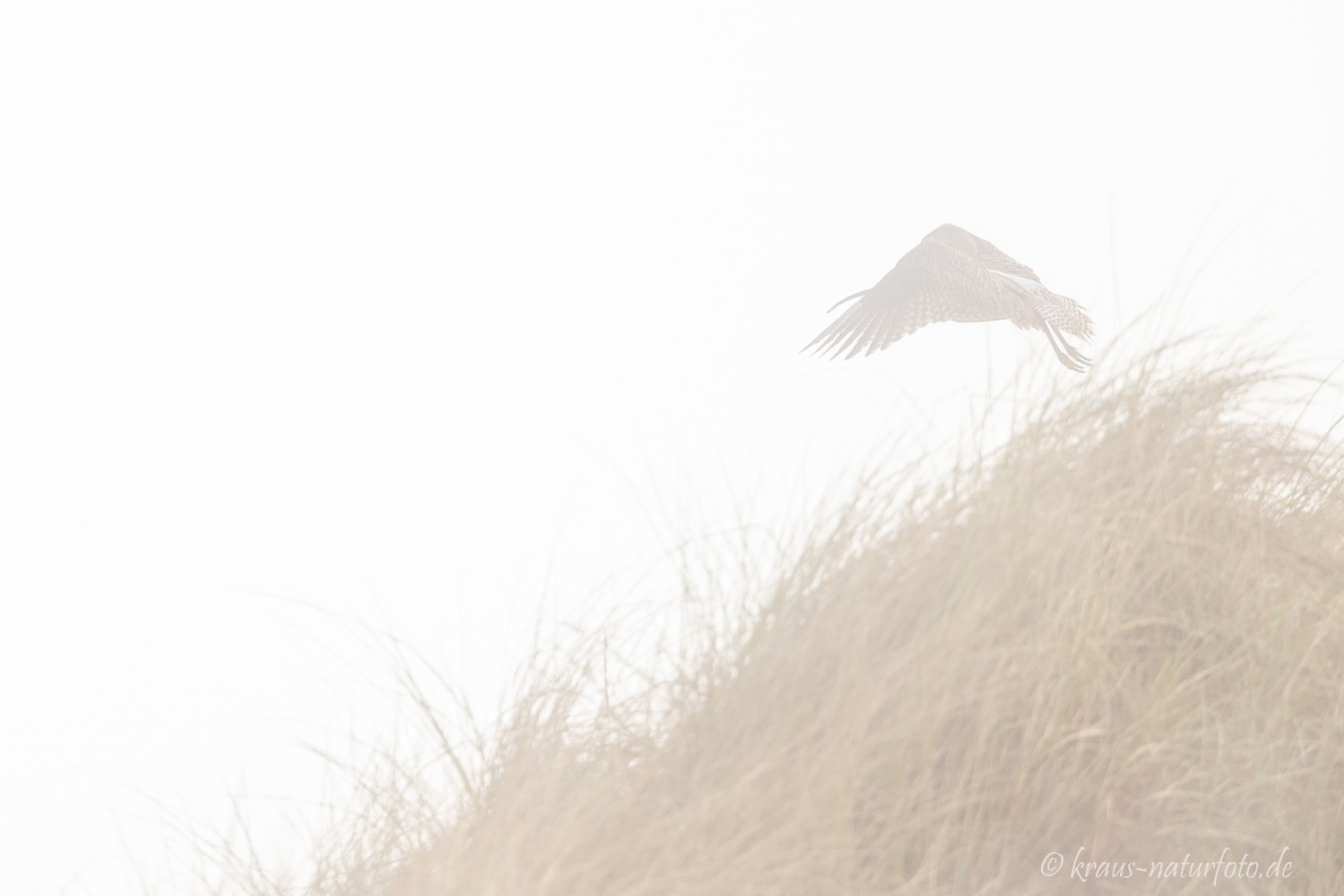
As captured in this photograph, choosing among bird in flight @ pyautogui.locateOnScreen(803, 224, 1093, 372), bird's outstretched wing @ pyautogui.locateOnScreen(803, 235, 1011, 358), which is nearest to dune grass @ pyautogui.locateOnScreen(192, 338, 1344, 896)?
bird in flight @ pyautogui.locateOnScreen(803, 224, 1093, 372)

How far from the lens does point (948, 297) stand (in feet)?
15.8

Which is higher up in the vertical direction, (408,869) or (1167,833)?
(408,869)

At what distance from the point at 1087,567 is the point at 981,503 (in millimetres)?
226

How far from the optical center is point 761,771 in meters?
1.61

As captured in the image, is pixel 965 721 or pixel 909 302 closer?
pixel 965 721

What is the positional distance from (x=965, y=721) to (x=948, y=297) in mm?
3334

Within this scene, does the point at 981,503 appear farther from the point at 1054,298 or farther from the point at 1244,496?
the point at 1054,298

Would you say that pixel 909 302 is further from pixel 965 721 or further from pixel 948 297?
pixel 965 721

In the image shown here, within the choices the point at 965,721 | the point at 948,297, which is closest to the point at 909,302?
the point at 948,297

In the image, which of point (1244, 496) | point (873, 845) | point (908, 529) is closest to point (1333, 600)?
point (1244, 496)

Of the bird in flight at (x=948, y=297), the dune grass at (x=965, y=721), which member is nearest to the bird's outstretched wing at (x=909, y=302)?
the bird in flight at (x=948, y=297)

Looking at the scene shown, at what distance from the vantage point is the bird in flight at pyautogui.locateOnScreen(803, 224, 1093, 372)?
4.30 metres

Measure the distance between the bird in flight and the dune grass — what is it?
87.6 inches

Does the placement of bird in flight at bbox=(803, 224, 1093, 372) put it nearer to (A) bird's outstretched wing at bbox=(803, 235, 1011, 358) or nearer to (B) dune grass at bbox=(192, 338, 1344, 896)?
(A) bird's outstretched wing at bbox=(803, 235, 1011, 358)
